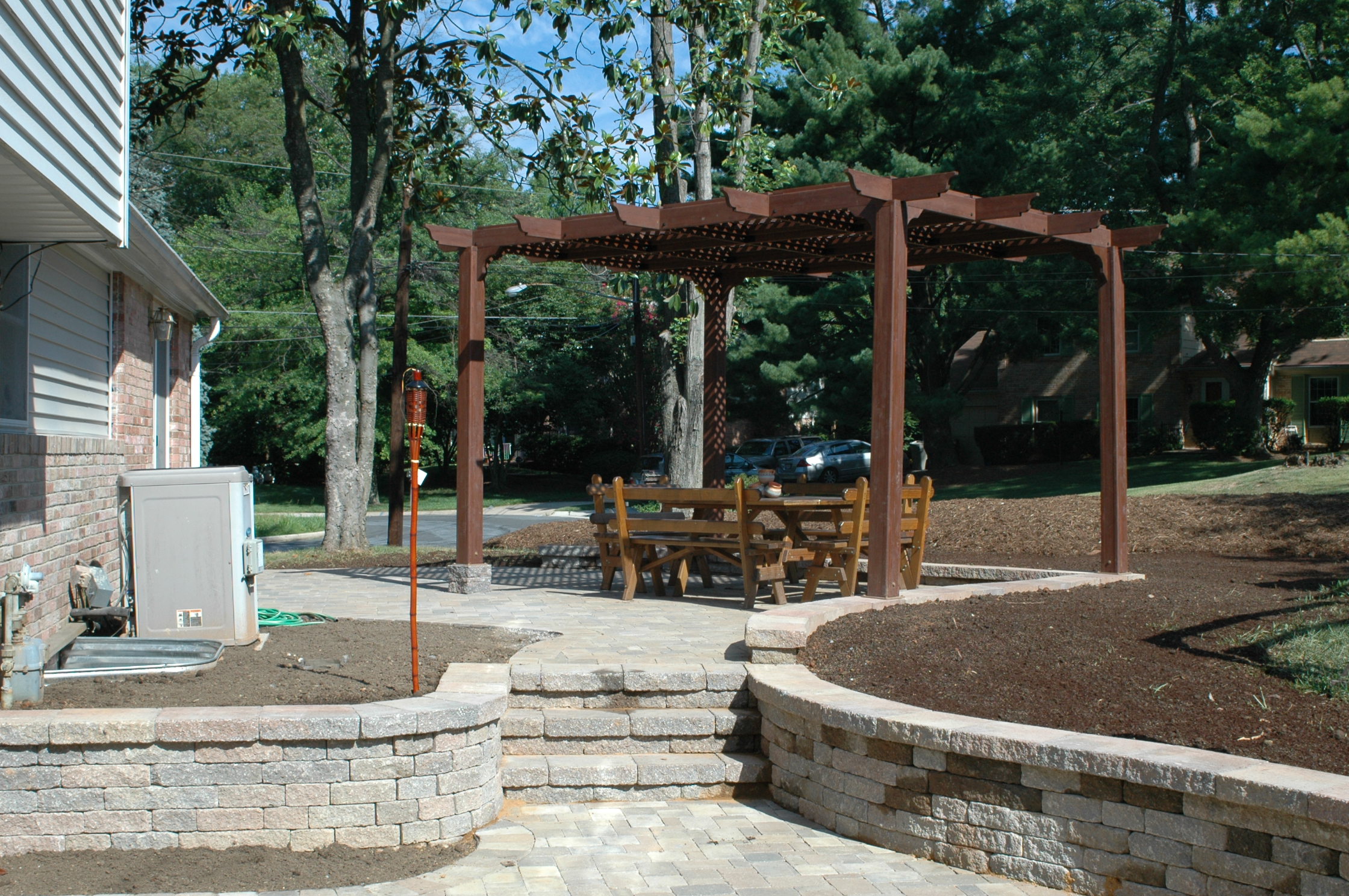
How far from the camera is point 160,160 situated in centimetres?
3628

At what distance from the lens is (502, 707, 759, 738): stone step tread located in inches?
214

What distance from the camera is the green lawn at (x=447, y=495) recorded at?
31984mm

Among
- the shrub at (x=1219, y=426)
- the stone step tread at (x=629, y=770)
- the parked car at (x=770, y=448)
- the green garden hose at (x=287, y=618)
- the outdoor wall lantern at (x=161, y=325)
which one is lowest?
the stone step tread at (x=629, y=770)

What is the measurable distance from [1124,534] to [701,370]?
8.07 metres

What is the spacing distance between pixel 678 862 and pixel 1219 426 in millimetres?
31440

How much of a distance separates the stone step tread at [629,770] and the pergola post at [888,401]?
2359 mm

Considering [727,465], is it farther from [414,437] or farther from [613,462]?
[414,437]

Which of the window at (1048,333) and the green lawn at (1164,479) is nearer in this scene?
the green lawn at (1164,479)

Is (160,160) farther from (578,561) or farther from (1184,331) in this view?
(1184,331)

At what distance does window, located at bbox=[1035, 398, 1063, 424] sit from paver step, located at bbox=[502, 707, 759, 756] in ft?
112

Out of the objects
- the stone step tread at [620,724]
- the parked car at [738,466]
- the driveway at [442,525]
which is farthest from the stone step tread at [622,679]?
the parked car at [738,466]

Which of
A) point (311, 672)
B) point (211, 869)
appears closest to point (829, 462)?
point (311, 672)

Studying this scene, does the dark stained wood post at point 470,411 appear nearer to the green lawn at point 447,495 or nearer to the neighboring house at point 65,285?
the neighboring house at point 65,285

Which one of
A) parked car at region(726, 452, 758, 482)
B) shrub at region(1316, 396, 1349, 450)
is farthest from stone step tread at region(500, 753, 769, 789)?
shrub at region(1316, 396, 1349, 450)
